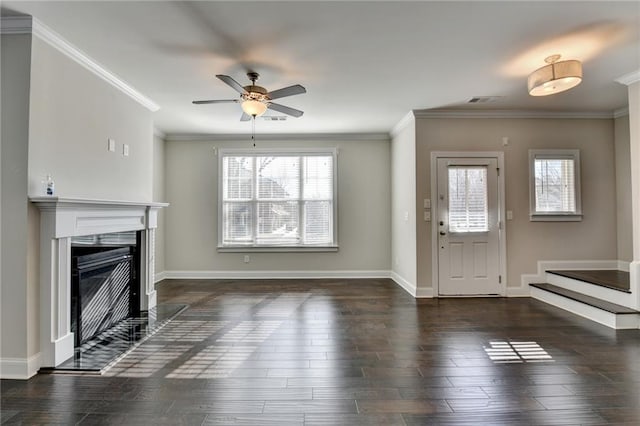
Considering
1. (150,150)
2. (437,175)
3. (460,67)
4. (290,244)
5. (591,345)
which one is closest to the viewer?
(591,345)

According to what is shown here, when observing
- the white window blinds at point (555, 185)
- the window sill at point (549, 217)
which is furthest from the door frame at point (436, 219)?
the white window blinds at point (555, 185)

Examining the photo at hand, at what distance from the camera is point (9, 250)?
2574 mm

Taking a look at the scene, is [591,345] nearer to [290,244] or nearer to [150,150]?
[290,244]

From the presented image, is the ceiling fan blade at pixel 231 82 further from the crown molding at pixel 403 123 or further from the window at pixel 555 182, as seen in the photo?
the window at pixel 555 182

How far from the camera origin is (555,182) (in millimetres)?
5082

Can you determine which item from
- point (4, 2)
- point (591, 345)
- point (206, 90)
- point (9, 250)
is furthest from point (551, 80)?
point (9, 250)

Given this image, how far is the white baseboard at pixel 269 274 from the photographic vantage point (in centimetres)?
648

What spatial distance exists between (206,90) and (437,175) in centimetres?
331

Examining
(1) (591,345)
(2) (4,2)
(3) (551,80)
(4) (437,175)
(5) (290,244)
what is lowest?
(1) (591,345)

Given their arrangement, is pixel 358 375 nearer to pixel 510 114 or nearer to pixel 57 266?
pixel 57 266

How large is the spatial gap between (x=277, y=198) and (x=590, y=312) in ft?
16.0

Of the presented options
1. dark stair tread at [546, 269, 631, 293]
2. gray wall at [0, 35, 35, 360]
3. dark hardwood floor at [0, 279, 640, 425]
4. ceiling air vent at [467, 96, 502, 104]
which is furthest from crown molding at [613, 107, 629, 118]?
gray wall at [0, 35, 35, 360]

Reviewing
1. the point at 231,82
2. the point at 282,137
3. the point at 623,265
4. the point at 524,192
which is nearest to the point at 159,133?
the point at 282,137

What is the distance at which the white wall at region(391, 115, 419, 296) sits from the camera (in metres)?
5.14
